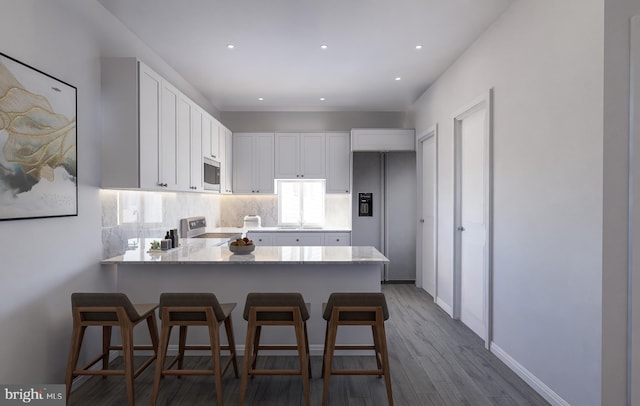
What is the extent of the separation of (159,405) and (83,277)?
1.10 metres

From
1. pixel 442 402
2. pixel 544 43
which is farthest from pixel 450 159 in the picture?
pixel 442 402

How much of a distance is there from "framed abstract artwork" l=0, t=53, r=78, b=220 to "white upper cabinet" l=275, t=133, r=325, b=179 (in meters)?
3.57

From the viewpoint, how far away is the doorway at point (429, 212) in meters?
4.88

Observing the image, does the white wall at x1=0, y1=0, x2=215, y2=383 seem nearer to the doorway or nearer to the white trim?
the white trim

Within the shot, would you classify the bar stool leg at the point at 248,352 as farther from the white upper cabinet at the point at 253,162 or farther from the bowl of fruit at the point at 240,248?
the white upper cabinet at the point at 253,162

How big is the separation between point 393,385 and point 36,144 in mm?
2824

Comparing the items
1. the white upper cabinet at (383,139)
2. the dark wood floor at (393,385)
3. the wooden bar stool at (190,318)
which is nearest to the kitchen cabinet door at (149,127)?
the wooden bar stool at (190,318)

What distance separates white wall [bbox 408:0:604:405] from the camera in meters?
2.10

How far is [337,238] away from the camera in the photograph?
569 centimetres

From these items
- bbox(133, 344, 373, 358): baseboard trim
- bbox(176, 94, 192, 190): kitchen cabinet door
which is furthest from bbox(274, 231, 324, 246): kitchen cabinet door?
bbox(133, 344, 373, 358): baseboard trim

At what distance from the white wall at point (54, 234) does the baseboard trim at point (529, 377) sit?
10.6 ft

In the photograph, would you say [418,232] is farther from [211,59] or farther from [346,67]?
[211,59]

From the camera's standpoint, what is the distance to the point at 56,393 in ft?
7.89

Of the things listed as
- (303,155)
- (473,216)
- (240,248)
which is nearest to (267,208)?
(303,155)
